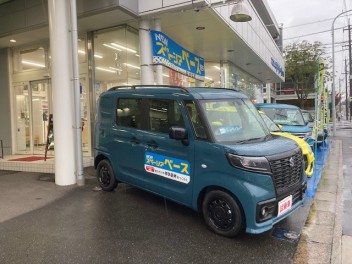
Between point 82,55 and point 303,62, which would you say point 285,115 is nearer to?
point 82,55

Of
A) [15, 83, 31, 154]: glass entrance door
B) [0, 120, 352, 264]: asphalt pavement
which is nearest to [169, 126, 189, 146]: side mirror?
[0, 120, 352, 264]: asphalt pavement

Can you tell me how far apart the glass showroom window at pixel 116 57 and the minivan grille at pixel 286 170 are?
5.80 metres

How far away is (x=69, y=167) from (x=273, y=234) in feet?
15.3

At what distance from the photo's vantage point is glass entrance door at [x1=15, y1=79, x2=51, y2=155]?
10.7 meters

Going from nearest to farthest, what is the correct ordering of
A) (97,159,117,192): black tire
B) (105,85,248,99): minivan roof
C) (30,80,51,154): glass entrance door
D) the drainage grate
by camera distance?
the drainage grate < (105,85,248,99): minivan roof < (97,159,117,192): black tire < (30,80,51,154): glass entrance door

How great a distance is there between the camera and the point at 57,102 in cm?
689

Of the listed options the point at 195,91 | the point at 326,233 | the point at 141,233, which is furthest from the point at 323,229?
the point at 195,91

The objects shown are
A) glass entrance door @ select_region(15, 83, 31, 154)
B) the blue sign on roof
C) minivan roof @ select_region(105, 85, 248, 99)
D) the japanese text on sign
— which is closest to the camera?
the japanese text on sign

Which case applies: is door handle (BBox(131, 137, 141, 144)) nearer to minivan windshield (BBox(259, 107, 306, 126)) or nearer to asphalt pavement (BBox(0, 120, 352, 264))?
asphalt pavement (BBox(0, 120, 352, 264))

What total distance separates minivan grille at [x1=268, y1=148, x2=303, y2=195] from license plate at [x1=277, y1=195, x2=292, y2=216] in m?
0.12

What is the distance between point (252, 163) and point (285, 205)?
82cm

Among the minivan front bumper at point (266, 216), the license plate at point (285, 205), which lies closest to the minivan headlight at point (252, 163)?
the minivan front bumper at point (266, 216)

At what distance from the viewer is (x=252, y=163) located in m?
3.86

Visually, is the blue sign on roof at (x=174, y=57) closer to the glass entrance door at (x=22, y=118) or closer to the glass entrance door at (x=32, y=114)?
the glass entrance door at (x=32, y=114)
